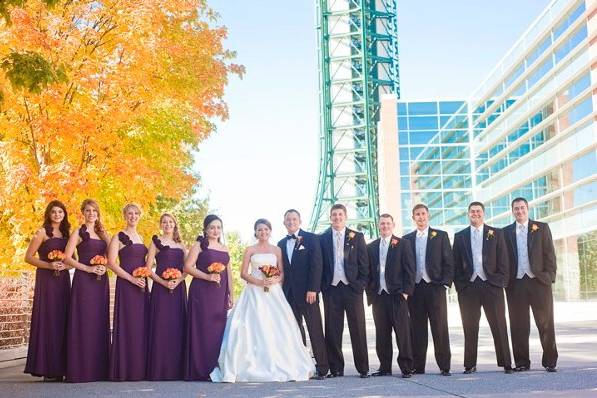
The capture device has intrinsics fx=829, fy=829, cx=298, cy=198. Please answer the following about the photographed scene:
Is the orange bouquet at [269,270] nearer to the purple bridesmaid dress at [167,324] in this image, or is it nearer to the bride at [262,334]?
the bride at [262,334]

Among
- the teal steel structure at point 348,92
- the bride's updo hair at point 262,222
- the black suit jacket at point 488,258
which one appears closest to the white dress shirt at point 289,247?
the bride's updo hair at point 262,222

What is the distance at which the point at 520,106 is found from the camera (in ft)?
191

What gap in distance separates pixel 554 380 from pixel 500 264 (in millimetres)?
1809

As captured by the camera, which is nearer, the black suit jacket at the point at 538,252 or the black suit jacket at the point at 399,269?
the black suit jacket at the point at 399,269

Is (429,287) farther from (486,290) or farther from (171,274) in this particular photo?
(171,274)

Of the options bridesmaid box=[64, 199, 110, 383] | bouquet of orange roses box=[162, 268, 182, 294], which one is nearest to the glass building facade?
bouquet of orange roses box=[162, 268, 182, 294]

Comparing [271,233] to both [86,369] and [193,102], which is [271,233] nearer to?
[86,369]

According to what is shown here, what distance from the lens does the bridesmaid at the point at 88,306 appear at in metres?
10.7

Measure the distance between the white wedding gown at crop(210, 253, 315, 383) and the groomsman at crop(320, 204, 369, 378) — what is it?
43 centimetres

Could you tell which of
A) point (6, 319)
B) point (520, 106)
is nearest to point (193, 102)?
point (6, 319)

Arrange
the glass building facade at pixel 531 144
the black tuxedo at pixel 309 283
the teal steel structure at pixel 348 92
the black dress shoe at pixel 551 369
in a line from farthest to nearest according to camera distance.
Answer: the teal steel structure at pixel 348 92, the glass building facade at pixel 531 144, the black tuxedo at pixel 309 283, the black dress shoe at pixel 551 369

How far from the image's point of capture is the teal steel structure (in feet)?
311

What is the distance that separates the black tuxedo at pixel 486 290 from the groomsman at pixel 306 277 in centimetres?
184

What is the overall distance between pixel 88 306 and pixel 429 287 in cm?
444
